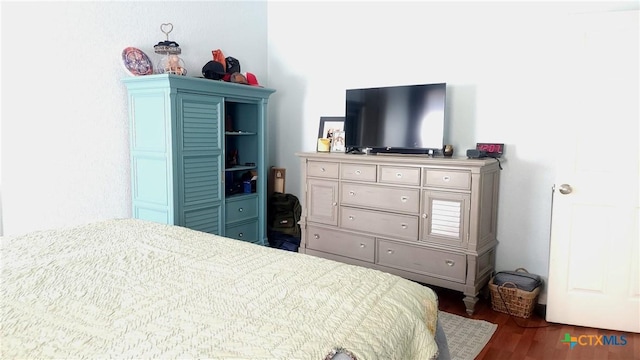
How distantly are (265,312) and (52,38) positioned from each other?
2553 millimetres

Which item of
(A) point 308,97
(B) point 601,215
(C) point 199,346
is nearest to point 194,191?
(A) point 308,97

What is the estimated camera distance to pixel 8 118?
2.64 metres

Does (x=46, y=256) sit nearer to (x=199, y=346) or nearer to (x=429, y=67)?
(x=199, y=346)

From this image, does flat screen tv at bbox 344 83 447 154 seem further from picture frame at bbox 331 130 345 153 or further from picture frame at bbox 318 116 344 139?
picture frame at bbox 318 116 344 139

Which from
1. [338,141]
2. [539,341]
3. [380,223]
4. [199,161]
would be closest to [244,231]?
[199,161]

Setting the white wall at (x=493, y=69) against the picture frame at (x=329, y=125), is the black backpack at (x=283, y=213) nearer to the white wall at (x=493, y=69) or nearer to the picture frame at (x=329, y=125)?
the picture frame at (x=329, y=125)

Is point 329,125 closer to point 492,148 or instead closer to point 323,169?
point 323,169

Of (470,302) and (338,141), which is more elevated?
(338,141)

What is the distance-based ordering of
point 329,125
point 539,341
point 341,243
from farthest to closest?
1. point 329,125
2. point 341,243
3. point 539,341

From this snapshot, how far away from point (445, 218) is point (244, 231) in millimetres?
1754

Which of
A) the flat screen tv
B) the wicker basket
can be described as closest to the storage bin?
A: the wicker basket

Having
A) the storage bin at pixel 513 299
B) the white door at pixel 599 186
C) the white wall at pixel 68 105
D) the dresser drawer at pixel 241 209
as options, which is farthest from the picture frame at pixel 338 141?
the white door at pixel 599 186

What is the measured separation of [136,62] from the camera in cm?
317

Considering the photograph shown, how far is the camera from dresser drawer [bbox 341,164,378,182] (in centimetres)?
324
